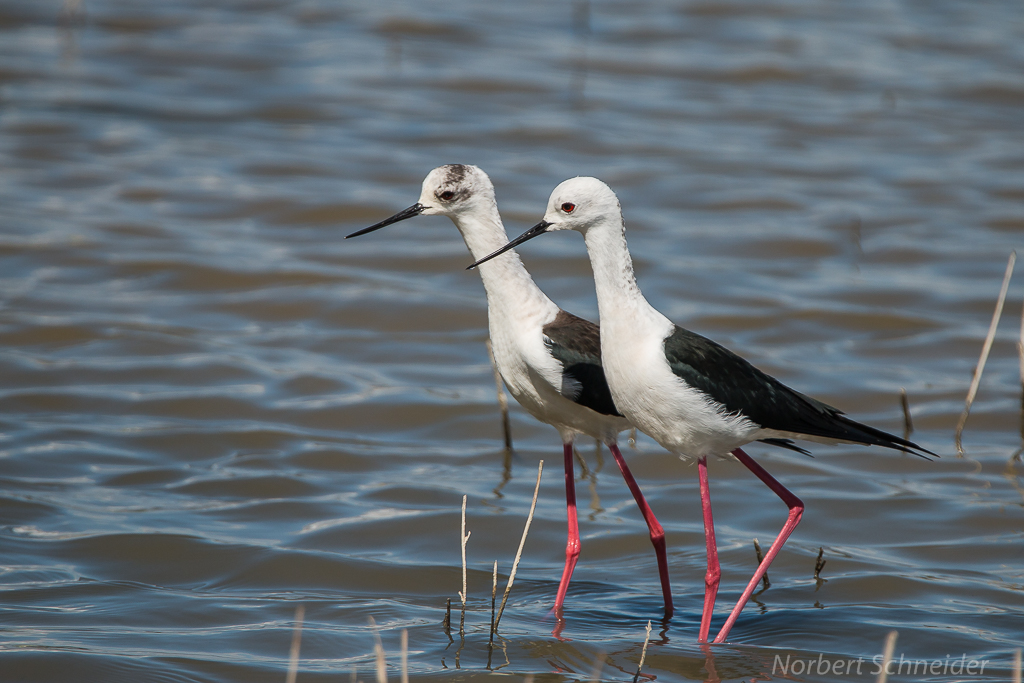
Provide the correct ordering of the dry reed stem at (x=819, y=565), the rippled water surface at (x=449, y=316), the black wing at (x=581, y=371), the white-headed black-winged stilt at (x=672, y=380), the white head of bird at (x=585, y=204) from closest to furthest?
1. the white-headed black-winged stilt at (x=672, y=380)
2. the white head of bird at (x=585, y=204)
3. the black wing at (x=581, y=371)
4. the rippled water surface at (x=449, y=316)
5. the dry reed stem at (x=819, y=565)

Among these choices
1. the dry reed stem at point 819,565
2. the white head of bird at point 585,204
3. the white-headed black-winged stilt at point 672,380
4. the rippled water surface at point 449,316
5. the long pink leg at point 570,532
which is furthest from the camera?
the dry reed stem at point 819,565

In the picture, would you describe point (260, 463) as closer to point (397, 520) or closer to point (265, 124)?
point (397, 520)

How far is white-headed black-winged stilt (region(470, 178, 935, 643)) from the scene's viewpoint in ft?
14.9

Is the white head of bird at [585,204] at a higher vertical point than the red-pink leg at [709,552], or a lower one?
higher

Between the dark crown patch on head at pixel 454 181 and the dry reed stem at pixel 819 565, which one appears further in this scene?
the dry reed stem at pixel 819 565

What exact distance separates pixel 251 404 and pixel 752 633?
374cm

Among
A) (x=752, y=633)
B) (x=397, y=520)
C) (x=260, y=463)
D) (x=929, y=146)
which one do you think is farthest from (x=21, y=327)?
(x=929, y=146)

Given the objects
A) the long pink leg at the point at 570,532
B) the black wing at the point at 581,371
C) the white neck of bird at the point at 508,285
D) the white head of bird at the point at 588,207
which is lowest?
the long pink leg at the point at 570,532

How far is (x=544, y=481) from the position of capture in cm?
674

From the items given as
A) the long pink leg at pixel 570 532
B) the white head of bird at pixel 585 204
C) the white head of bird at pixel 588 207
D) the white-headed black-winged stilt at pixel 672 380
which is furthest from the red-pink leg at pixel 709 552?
the white head of bird at pixel 585 204

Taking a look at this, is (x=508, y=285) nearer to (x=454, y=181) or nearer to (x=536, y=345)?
(x=536, y=345)

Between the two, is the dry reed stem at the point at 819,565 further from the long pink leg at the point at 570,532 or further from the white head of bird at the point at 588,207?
the white head of bird at the point at 588,207

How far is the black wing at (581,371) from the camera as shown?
16.4ft

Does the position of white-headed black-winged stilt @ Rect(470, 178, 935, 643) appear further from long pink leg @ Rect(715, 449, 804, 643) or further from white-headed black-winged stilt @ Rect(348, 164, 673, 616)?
white-headed black-winged stilt @ Rect(348, 164, 673, 616)
